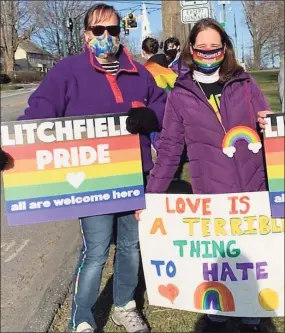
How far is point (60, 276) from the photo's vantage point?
4.31m

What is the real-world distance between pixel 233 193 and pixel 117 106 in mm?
782

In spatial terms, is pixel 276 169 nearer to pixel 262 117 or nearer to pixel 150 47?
pixel 262 117

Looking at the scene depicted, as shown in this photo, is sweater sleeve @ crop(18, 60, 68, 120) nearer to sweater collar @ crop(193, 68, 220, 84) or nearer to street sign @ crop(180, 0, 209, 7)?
sweater collar @ crop(193, 68, 220, 84)

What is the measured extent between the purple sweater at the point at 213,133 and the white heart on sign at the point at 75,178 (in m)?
0.47

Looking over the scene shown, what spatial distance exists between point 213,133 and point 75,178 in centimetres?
78

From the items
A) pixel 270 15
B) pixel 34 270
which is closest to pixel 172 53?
pixel 34 270

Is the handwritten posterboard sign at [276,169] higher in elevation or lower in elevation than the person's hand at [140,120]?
lower

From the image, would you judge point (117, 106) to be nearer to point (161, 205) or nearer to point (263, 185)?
point (161, 205)

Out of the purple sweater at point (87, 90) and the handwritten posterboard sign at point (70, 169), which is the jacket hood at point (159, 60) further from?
the handwritten posterboard sign at point (70, 169)

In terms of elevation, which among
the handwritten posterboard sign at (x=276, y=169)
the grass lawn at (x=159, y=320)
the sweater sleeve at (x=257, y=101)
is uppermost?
the sweater sleeve at (x=257, y=101)

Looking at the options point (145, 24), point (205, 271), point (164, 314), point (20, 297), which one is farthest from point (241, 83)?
point (145, 24)

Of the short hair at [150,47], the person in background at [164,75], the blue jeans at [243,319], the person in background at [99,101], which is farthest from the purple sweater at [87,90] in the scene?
the short hair at [150,47]

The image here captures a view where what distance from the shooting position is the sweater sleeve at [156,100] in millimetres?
3027

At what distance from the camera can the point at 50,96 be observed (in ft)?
9.18
